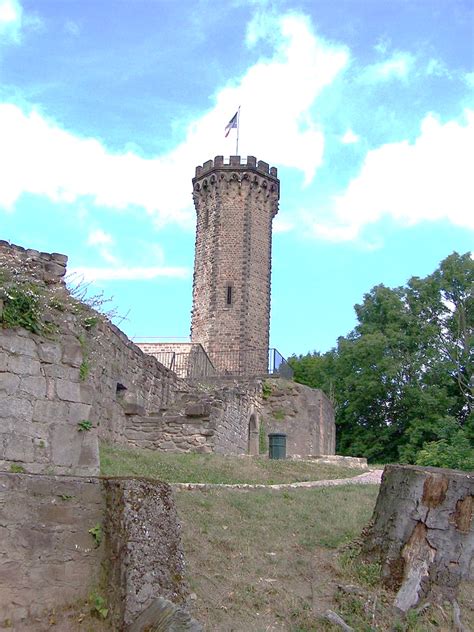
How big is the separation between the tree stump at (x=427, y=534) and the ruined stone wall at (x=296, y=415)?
61.2 feet

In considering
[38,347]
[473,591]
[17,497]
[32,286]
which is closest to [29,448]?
[38,347]

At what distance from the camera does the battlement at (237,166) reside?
35406mm

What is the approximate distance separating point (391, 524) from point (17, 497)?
3580 mm

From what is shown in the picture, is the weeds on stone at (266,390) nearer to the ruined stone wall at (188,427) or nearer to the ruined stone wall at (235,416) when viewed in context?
the ruined stone wall at (235,416)

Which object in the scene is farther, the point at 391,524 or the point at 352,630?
the point at 391,524

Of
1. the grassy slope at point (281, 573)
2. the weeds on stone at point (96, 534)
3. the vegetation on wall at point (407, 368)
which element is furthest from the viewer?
the vegetation on wall at point (407, 368)

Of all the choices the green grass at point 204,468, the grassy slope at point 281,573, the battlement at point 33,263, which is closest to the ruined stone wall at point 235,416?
the green grass at point 204,468

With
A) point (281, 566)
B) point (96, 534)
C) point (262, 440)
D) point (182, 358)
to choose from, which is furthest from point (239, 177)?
point (96, 534)

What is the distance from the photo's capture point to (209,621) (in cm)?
561

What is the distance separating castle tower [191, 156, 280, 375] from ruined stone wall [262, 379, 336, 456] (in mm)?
5456

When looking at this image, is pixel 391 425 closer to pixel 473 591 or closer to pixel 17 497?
pixel 473 591

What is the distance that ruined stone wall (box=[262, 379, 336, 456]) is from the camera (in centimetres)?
2603

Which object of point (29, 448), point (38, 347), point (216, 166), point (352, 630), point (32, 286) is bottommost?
point (352, 630)

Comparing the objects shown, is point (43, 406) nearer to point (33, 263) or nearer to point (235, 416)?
point (33, 263)
